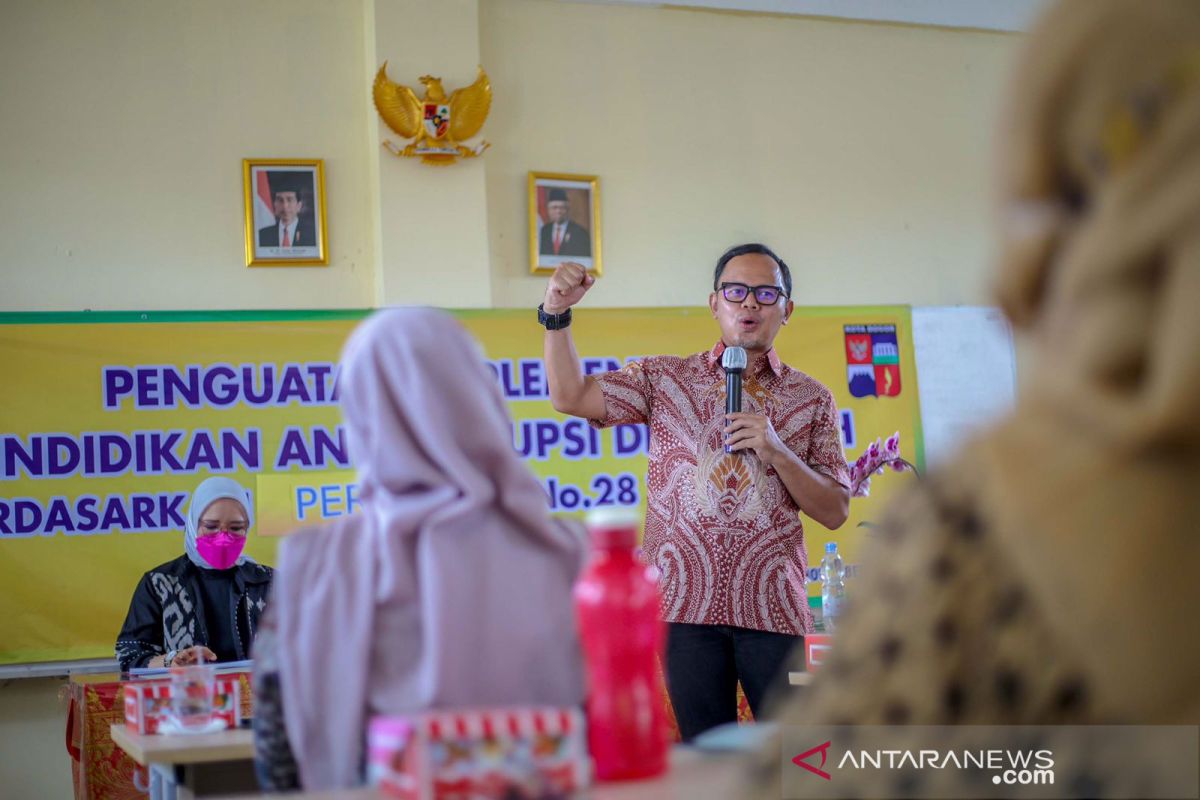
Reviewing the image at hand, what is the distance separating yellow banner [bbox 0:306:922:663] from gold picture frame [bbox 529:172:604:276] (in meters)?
0.26

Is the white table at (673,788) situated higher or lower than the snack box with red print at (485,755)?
lower

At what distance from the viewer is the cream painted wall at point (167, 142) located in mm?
4789

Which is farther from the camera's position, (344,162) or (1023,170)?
(344,162)

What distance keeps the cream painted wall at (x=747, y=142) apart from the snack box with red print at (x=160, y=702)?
2.88 m

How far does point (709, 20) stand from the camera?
18.2 feet

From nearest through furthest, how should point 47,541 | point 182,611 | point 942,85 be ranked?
point 182,611
point 47,541
point 942,85

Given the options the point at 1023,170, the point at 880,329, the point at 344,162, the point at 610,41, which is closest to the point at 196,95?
the point at 344,162

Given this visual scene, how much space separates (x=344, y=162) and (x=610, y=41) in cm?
126

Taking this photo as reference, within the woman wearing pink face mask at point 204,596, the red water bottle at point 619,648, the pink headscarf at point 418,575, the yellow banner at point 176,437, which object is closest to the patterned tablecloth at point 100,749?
the woman wearing pink face mask at point 204,596

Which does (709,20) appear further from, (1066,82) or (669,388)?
(1066,82)

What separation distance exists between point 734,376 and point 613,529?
1.77 m

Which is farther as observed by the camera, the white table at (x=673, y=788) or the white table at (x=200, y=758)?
the white table at (x=200, y=758)

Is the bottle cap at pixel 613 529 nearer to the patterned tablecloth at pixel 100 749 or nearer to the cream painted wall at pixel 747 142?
the patterned tablecloth at pixel 100 749

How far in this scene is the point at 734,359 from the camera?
10.2 feet
